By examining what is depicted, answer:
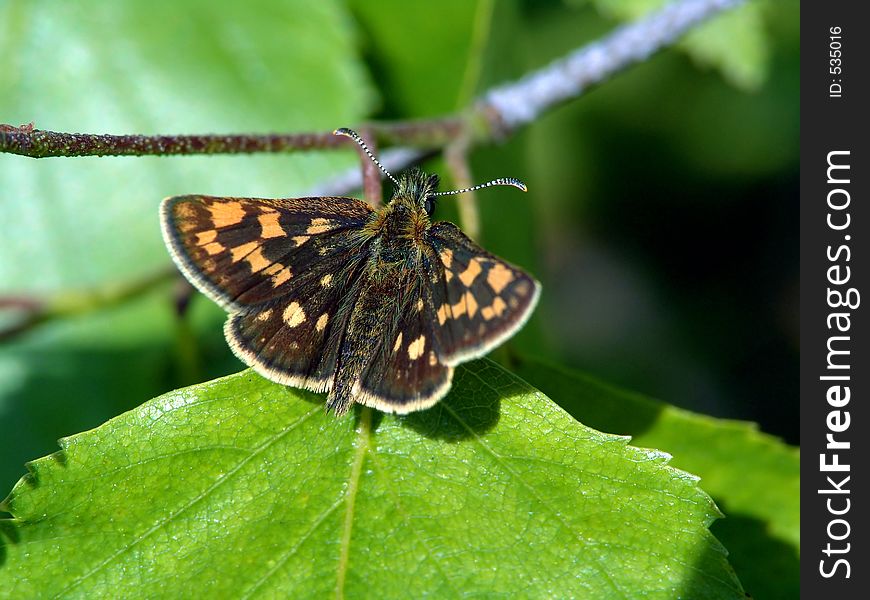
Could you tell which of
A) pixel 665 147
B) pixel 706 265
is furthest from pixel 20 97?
pixel 706 265

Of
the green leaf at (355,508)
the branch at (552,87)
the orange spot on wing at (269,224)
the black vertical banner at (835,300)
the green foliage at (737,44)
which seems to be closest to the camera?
the green leaf at (355,508)

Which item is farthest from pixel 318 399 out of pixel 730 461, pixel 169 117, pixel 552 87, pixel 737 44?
pixel 737 44

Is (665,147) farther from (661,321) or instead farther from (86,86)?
(86,86)

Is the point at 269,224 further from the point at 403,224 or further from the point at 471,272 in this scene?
the point at 471,272

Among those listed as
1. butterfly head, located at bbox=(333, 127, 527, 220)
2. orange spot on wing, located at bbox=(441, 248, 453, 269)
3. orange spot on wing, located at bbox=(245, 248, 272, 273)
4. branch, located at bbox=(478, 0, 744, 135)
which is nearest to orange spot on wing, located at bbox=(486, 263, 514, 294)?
orange spot on wing, located at bbox=(441, 248, 453, 269)

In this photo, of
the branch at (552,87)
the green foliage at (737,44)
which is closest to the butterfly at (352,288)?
the branch at (552,87)

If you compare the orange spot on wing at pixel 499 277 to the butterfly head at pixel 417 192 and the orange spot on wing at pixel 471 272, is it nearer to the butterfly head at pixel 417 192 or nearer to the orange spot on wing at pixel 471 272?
the orange spot on wing at pixel 471 272

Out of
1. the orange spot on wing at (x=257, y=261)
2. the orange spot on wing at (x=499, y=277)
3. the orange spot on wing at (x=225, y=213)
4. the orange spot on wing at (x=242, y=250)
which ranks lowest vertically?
the orange spot on wing at (x=499, y=277)

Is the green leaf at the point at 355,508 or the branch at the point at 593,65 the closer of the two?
the green leaf at the point at 355,508
